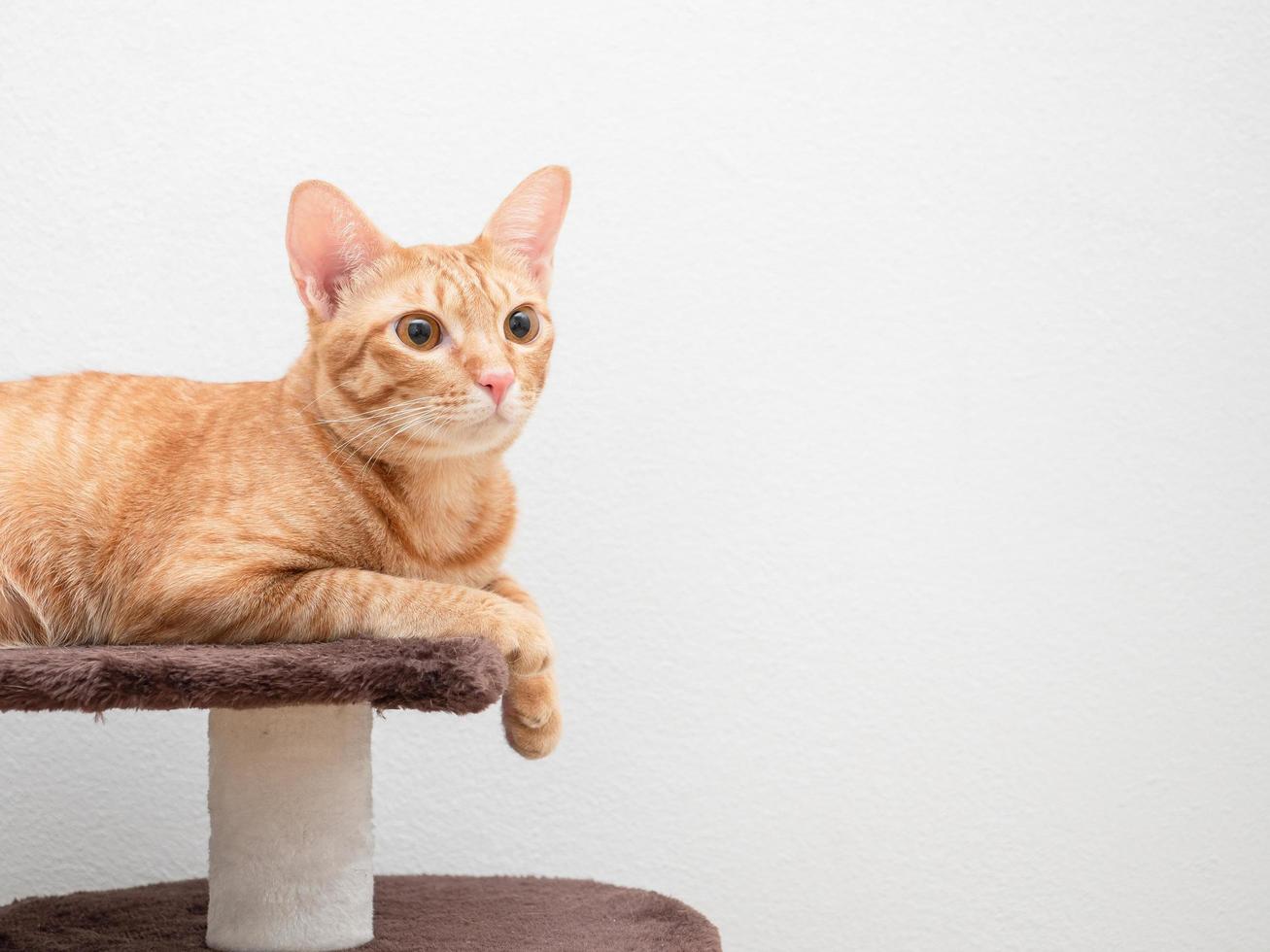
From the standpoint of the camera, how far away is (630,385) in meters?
2.01

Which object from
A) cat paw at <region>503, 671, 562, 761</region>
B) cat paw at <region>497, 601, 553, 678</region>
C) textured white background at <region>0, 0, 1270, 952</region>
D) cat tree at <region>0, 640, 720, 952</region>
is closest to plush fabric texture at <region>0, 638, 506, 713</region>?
cat tree at <region>0, 640, 720, 952</region>

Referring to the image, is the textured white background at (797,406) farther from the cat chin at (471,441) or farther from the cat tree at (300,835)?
the cat chin at (471,441)

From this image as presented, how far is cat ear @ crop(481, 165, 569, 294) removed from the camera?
150cm

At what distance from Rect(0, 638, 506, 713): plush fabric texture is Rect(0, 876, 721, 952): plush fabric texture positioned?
0.45 m

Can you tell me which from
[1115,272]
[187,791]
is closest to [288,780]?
[187,791]

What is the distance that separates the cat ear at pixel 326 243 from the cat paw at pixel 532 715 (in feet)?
1.59

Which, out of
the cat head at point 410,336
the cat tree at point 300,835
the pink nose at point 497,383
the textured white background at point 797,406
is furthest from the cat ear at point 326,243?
the textured white background at point 797,406

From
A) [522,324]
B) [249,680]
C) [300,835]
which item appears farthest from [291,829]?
[522,324]

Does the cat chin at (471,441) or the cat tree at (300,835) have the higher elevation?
the cat chin at (471,441)

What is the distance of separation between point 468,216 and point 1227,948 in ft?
5.77

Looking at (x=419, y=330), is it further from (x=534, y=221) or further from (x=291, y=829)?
(x=291, y=829)

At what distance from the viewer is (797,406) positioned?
6.70ft

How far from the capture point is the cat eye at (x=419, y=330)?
136 centimetres

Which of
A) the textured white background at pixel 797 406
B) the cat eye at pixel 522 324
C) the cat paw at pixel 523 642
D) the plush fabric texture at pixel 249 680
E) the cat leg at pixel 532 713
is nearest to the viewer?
the plush fabric texture at pixel 249 680
